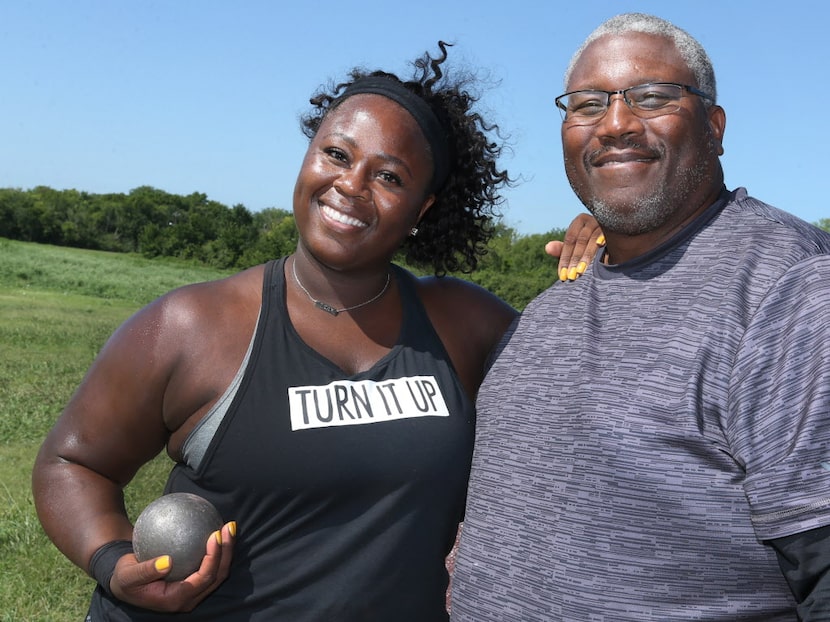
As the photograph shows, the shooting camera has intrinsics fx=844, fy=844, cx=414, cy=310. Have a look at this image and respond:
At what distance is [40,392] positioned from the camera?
12375mm

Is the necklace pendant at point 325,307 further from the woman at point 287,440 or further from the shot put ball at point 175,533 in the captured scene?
the shot put ball at point 175,533

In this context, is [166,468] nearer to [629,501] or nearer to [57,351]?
[629,501]

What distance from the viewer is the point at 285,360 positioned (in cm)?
295

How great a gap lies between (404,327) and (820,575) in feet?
5.67

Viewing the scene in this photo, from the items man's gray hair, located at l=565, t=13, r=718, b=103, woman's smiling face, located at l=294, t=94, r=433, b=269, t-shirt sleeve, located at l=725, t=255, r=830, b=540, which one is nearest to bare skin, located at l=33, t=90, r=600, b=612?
woman's smiling face, located at l=294, t=94, r=433, b=269

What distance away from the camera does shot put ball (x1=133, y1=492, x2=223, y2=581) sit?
2625 millimetres

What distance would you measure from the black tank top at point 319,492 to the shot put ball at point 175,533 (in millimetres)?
188

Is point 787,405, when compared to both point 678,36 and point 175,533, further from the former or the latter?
point 175,533

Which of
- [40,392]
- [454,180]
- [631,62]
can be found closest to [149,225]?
[40,392]

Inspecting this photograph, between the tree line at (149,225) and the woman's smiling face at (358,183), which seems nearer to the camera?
the woman's smiling face at (358,183)

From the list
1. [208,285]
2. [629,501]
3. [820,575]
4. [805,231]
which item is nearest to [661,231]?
[805,231]

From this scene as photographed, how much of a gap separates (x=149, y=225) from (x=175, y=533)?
6282cm

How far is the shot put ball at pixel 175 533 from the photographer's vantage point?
2.62m

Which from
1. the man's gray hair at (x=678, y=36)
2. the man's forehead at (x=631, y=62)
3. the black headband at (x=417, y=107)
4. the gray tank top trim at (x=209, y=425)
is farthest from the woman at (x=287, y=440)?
the man's gray hair at (x=678, y=36)
